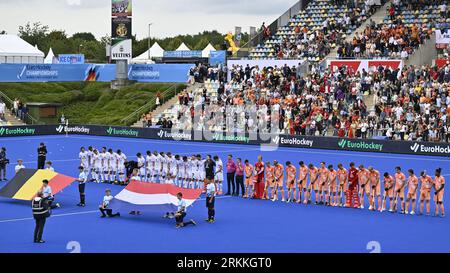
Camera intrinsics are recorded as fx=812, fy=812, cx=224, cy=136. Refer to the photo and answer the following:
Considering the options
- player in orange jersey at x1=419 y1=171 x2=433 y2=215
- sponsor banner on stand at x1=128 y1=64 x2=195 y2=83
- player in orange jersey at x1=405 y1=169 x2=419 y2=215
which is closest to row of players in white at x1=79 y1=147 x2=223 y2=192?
player in orange jersey at x1=405 y1=169 x2=419 y2=215

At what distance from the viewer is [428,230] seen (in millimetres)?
22922

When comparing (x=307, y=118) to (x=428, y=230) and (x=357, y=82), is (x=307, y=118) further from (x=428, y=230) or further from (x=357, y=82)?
(x=428, y=230)

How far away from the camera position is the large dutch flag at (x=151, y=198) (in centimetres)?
2439

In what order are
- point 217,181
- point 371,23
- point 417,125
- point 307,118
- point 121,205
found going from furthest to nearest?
1. point 371,23
2. point 307,118
3. point 417,125
4. point 217,181
5. point 121,205

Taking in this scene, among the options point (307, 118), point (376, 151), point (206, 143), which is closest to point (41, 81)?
point (206, 143)

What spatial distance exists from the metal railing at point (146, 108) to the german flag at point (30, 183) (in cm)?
3135

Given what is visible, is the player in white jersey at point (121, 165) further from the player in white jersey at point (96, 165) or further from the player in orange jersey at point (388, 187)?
the player in orange jersey at point (388, 187)

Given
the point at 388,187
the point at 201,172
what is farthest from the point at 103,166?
the point at 388,187

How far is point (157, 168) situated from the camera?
3144 centimetres

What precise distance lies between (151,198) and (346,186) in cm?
690

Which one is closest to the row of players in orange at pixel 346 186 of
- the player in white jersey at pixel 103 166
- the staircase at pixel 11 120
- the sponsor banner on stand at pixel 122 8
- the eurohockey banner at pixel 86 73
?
the player in white jersey at pixel 103 166

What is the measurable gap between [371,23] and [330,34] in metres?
3.22

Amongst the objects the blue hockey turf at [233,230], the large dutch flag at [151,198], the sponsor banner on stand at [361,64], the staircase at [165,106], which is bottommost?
the blue hockey turf at [233,230]

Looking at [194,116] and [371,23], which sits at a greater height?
[371,23]
